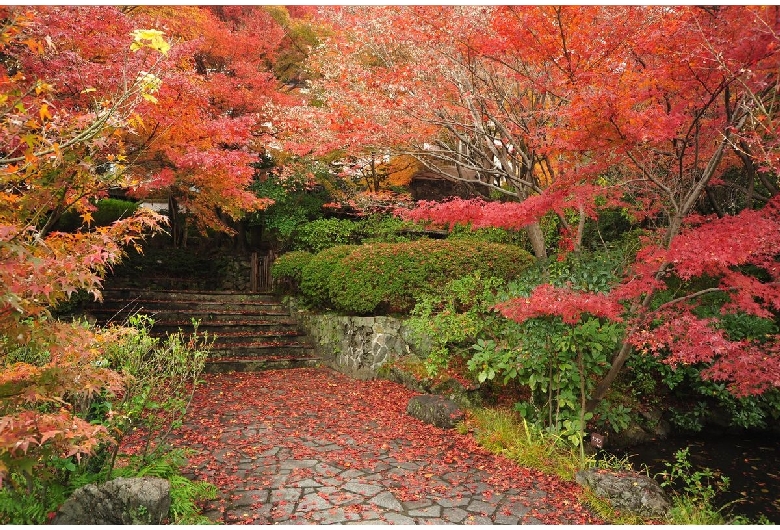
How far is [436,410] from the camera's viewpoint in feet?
21.9

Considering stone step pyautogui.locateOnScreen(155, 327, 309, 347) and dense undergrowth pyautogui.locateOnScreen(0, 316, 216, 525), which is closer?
dense undergrowth pyautogui.locateOnScreen(0, 316, 216, 525)

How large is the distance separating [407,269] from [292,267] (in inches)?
169

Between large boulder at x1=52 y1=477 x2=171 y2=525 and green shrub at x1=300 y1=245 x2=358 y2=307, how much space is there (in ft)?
22.9

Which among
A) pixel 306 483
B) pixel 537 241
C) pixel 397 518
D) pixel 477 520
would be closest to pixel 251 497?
pixel 306 483

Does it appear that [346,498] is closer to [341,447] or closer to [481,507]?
[481,507]

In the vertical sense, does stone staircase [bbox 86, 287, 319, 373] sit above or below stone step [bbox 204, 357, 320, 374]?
above

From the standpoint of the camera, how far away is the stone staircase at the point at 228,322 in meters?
10.1

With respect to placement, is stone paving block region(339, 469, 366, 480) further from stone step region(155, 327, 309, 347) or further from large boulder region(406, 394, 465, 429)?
stone step region(155, 327, 309, 347)

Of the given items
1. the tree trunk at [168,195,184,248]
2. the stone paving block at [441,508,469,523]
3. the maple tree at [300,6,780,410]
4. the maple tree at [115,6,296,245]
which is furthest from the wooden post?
the stone paving block at [441,508,469,523]

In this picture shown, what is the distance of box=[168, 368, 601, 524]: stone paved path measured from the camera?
4262 mm

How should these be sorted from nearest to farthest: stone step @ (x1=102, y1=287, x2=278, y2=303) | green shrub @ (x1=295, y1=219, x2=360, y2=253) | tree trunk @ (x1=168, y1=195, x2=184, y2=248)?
stone step @ (x1=102, y1=287, x2=278, y2=303) < green shrub @ (x1=295, y1=219, x2=360, y2=253) < tree trunk @ (x1=168, y1=195, x2=184, y2=248)

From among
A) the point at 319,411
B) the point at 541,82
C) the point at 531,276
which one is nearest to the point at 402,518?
the point at 319,411

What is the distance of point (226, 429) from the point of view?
6.39 metres

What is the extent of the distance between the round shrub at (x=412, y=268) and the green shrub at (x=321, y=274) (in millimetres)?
923
